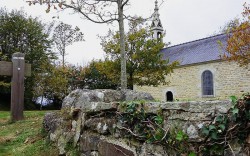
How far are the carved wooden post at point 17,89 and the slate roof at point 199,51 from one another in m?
15.0

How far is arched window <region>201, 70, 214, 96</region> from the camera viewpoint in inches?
810

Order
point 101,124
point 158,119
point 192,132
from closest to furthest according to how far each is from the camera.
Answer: point 192,132
point 158,119
point 101,124

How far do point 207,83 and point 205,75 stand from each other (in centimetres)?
64

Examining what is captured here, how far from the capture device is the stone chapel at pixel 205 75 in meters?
18.9

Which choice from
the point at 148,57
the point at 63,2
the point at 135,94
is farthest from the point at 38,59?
the point at 135,94

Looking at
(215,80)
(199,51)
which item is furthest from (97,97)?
(199,51)

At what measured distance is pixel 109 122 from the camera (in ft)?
11.3

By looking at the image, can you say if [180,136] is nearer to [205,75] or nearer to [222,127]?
[222,127]

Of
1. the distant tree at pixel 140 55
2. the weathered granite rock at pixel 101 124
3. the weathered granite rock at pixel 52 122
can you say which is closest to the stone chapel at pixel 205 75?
the distant tree at pixel 140 55

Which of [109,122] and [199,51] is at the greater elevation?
[199,51]

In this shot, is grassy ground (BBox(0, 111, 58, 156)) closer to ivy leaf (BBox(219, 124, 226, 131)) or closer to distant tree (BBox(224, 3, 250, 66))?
ivy leaf (BBox(219, 124, 226, 131))

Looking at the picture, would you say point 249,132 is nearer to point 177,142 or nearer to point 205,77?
point 177,142

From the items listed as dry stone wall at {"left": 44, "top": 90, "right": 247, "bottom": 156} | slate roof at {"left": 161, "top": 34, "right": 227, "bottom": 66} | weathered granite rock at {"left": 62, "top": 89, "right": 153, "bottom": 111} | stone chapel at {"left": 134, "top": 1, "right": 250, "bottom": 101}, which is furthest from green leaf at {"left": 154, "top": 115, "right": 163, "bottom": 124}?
slate roof at {"left": 161, "top": 34, "right": 227, "bottom": 66}

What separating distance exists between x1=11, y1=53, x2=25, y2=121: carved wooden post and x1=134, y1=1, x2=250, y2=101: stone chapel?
11.8 meters
